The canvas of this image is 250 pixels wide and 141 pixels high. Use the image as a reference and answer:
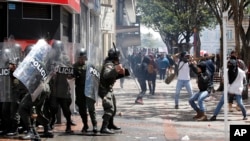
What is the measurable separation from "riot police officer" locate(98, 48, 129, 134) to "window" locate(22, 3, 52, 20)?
215 cm

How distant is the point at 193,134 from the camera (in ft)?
36.1

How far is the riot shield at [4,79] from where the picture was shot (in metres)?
10.5

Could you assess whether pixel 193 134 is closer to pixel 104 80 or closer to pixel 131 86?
pixel 104 80

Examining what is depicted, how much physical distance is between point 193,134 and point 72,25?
4.91 metres

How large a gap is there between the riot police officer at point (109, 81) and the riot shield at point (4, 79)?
1781 mm

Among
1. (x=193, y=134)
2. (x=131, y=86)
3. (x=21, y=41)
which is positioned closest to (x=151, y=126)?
(x=193, y=134)

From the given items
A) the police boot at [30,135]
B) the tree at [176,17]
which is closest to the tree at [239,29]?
the police boot at [30,135]

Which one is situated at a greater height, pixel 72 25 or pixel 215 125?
pixel 72 25

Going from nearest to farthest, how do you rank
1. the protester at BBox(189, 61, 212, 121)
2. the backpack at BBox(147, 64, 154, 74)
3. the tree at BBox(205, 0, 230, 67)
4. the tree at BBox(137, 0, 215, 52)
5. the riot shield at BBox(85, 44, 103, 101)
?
the riot shield at BBox(85, 44, 103, 101), the protester at BBox(189, 61, 212, 121), the backpack at BBox(147, 64, 154, 74), the tree at BBox(205, 0, 230, 67), the tree at BBox(137, 0, 215, 52)

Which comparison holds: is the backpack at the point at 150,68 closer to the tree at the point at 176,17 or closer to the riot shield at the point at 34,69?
the riot shield at the point at 34,69

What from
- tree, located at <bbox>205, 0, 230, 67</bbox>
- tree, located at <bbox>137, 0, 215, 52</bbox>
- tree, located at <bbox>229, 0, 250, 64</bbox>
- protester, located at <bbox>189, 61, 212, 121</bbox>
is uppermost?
tree, located at <bbox>137, 0, 215, 52</bbox>

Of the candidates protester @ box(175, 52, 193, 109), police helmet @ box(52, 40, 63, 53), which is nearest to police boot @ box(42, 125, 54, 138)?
police helmet @ box(52, 40, 63, 53)

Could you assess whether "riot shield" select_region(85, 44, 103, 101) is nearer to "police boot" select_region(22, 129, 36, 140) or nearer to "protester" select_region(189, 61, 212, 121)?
"police boot" select_region(22, 129, 36, 140)

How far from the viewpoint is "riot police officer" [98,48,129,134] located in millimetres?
10492
